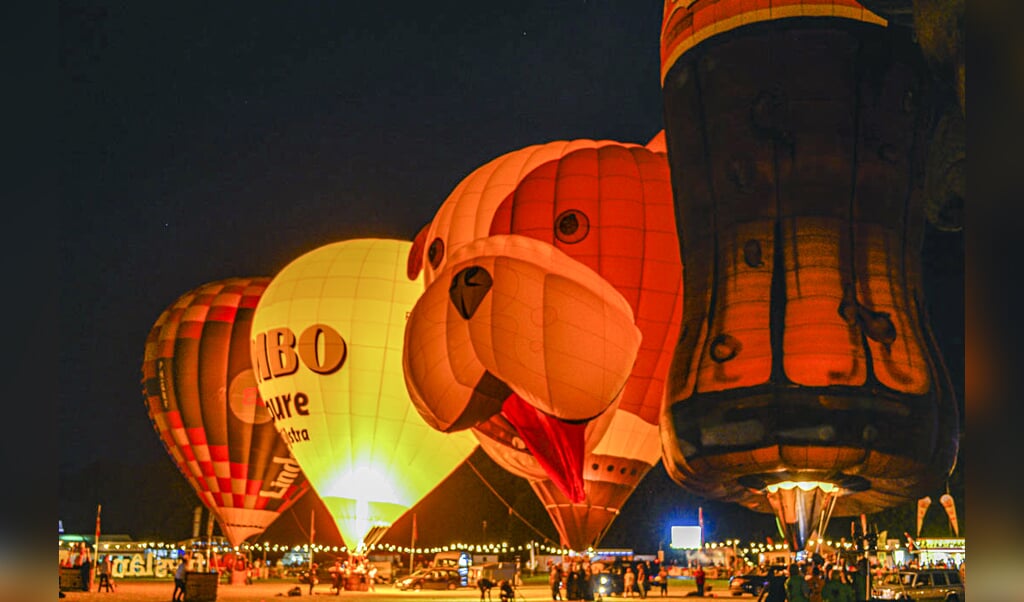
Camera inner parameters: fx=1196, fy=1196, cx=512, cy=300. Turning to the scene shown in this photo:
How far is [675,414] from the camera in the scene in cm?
972

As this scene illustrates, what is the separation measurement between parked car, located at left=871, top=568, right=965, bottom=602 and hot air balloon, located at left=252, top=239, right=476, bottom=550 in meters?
4.84

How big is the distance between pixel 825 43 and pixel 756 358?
8.45ft

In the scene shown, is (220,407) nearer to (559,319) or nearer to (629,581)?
(629,581)

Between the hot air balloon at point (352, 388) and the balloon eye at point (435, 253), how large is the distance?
1380 mm

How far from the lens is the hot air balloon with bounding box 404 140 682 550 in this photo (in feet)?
32.3

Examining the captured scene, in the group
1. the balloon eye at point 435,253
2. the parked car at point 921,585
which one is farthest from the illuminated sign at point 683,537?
the balloon eye at point 435,253

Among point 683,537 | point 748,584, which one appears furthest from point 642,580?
point 683,537

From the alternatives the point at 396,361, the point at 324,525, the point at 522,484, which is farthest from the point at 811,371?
the point at 324,525

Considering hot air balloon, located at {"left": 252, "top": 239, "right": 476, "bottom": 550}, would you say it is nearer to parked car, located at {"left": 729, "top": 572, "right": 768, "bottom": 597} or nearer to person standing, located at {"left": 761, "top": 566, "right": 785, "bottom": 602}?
parked car, located at {"left": 729, "top": 572, "right": 768, "bottom": 597}

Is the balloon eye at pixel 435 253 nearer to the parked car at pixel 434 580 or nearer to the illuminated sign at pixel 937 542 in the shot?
the parked car at pixel 434 580

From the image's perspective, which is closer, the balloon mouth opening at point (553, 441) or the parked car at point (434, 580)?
the balloon mouth opening at point (553, 441)

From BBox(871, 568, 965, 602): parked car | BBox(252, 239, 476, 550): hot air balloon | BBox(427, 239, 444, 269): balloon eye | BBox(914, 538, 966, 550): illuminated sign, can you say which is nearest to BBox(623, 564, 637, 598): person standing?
BBox(252, 239, 476, 550): hot air balloon

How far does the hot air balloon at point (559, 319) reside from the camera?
9859 millimetres

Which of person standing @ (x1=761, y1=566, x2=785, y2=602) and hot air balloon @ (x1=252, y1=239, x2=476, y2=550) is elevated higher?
hot air balloon @ (x1=252, y1=239, x2=476, y2=550)
